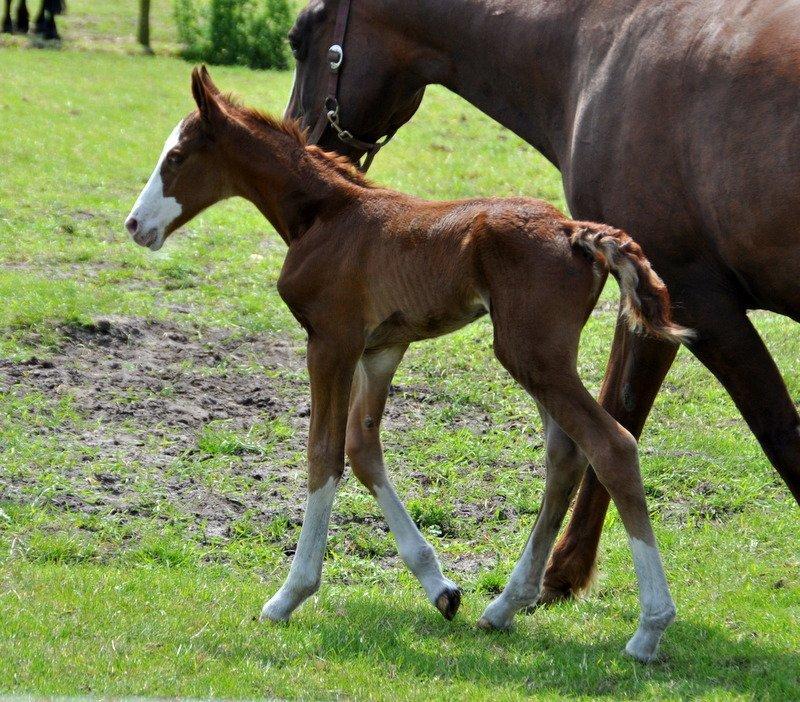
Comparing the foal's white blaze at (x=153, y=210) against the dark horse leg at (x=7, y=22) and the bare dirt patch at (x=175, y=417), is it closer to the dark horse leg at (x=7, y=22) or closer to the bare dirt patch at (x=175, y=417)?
the bare dirt patch at (x=175, y=417)

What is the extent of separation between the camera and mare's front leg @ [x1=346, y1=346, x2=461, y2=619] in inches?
188

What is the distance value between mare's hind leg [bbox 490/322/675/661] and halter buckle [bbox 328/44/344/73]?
2.06 metres

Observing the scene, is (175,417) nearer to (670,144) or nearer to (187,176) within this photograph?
(187,176)

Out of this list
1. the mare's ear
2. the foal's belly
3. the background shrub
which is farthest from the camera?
the background shrub

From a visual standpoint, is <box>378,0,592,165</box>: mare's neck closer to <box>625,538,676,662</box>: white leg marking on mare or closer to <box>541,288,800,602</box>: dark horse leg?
<box>541,288,800,602</box>: dark horse leg

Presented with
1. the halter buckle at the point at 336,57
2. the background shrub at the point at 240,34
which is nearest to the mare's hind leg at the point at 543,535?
the halter buckle at the point at 336,57

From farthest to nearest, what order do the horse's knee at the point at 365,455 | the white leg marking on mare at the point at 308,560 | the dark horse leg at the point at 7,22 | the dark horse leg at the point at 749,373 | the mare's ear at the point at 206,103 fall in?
the dark horse leg at the point at 7,22
the horse's knee at the point at 365,455
the mare's ear at the point at 206,103
the white leg marking on mare at the point at 308,560
the dark horse leg at the point at 749,373

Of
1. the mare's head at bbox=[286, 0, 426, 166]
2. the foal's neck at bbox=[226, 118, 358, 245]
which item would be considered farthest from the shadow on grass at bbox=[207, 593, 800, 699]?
the mare's head at bbox=[286, 0, 426, 166]

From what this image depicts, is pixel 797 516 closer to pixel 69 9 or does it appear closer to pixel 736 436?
pixel 736 436

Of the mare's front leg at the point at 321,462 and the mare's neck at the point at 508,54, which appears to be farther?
the mare's neck at the point at 508,54

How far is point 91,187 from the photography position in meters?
12.0

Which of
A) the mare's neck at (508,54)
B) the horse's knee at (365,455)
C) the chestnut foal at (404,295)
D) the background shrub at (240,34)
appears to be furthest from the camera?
the background shrub at (240,34)

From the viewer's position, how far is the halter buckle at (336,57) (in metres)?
5.79

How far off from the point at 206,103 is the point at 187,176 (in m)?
0.31
